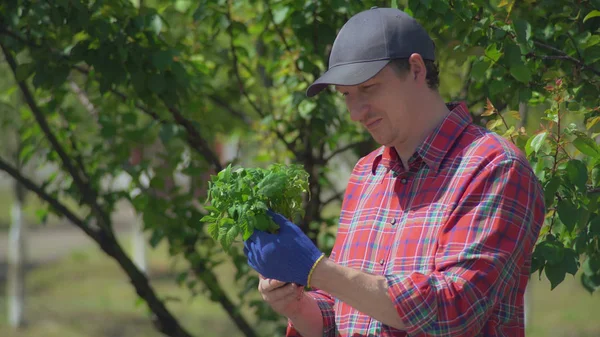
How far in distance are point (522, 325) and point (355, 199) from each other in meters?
0.57

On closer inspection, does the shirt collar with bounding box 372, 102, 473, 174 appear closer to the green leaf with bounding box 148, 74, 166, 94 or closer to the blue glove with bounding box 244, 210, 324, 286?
the blue glove with bounding box 244, 210, 324, 286

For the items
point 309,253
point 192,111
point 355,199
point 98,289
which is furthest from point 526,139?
point 98,289

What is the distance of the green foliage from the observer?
6.67 feet

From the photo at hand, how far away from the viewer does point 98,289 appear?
12812 millimetres

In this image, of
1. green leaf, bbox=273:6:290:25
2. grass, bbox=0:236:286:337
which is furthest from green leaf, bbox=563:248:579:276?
grass, bbox=0:236:286:337

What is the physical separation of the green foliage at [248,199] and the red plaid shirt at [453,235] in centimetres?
22

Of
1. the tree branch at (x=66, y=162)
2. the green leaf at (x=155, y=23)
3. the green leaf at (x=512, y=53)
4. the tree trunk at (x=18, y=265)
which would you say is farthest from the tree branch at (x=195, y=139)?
the tree trunk at (x=18, y=265)

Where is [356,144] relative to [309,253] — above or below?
below

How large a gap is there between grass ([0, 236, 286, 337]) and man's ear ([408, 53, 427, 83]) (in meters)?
5.85

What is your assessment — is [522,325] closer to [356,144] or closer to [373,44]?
[373,44]

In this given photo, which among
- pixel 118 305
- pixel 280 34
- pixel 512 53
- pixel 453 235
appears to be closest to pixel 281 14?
pixel 280 34

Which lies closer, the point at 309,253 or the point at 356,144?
the point at 309,253

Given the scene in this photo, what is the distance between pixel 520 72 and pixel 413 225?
1.06 m

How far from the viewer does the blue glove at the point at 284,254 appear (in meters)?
1.94
